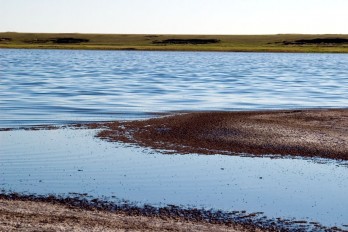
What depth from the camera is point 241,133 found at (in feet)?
69.6

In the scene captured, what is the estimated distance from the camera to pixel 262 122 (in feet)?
78.8

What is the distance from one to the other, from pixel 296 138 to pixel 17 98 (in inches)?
686

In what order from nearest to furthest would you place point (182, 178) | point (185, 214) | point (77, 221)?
point (77, 221) → point (185, 214) → point (182, 178)

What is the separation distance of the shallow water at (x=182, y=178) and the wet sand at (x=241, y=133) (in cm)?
116

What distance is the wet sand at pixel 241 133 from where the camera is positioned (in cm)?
1861

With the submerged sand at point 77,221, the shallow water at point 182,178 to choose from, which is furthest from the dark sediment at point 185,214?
the shallow water at point 182,178

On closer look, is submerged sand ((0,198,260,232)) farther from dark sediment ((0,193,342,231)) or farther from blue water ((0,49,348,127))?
blue water ((0,49,348,127))

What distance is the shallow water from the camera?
1268 cm

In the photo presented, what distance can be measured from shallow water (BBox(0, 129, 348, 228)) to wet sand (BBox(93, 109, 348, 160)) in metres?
1.16

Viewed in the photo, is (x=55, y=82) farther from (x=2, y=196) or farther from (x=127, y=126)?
(x=2, y=196)

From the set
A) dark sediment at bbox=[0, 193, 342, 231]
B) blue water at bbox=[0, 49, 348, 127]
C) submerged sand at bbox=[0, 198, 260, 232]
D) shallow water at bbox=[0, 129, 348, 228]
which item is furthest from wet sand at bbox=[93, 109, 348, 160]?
submerged sand at bbox=[0, 198, 260, 232]

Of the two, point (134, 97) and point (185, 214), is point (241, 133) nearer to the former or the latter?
point (185, 214)

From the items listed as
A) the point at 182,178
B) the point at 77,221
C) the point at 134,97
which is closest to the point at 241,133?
the point at 182,178

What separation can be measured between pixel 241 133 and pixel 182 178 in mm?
6774
